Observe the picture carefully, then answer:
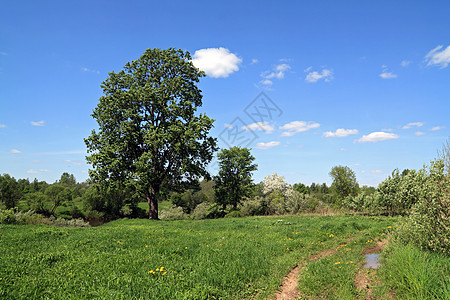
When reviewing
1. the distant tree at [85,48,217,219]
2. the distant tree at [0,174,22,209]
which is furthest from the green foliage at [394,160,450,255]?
the distant tree at [0,174,22,209]

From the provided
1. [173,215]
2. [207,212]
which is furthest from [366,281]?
[173,215]

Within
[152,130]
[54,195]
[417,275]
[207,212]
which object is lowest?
[207,212]

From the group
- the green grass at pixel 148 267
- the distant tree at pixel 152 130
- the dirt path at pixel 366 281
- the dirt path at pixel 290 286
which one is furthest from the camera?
the distant tree at pixel 152 130

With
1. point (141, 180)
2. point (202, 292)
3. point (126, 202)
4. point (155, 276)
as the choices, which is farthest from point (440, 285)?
point (126, 202)

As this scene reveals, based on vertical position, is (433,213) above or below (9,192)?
below

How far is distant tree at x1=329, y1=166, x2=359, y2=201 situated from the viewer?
4366 cm

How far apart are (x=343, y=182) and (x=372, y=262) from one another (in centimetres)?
3950

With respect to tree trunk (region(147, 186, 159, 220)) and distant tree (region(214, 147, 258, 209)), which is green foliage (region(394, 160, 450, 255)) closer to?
tree trunk (region(147, 186, 159, 220))

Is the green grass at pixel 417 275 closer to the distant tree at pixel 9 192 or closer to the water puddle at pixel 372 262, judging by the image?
the water puddle at pixel 372 262

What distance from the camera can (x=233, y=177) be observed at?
37750 mm

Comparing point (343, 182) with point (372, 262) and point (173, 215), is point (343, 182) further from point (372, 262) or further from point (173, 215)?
point (372, 262)

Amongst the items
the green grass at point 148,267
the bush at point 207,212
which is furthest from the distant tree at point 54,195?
the green grass at point 148,267

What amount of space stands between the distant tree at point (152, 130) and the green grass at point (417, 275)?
1871 centimetres

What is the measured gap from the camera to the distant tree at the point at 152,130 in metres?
23.3
